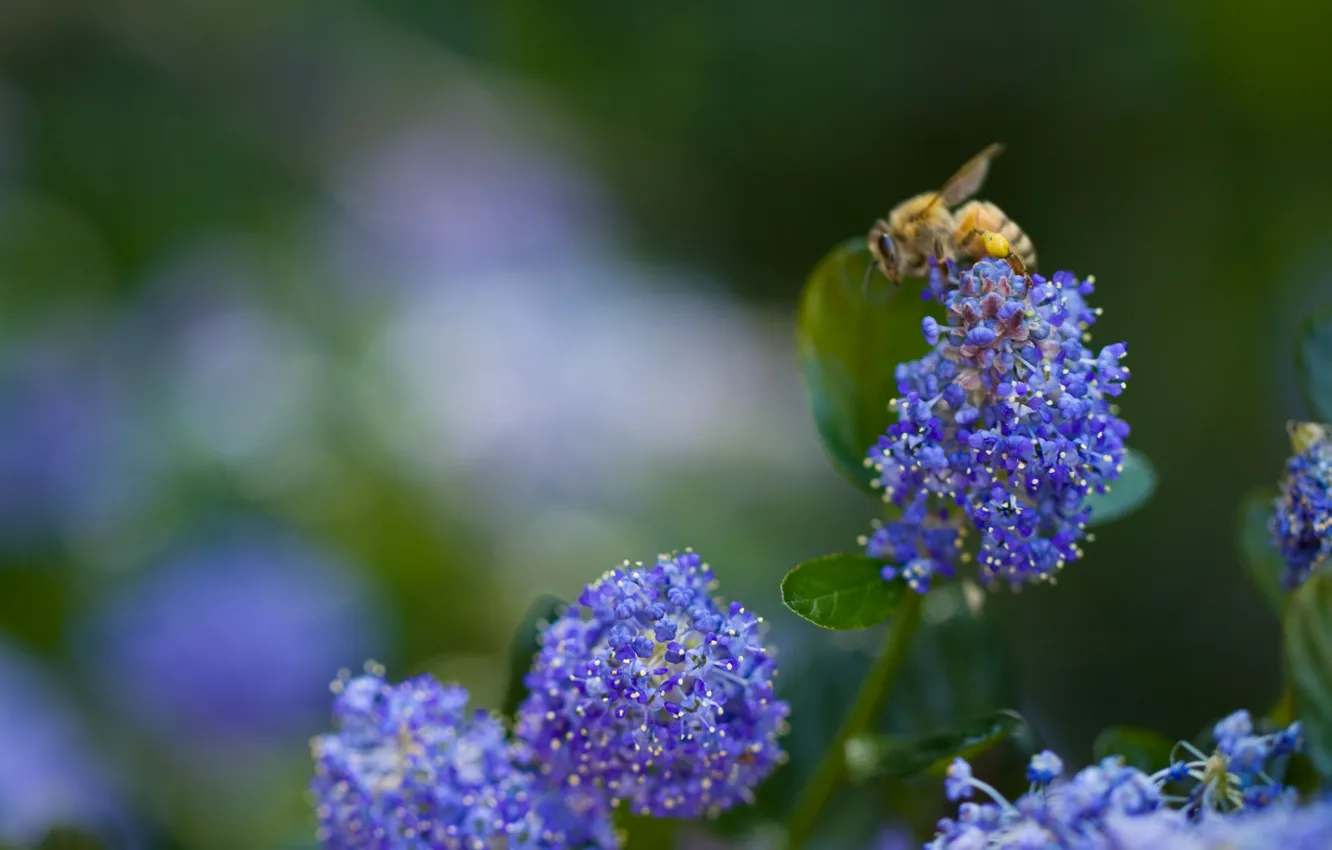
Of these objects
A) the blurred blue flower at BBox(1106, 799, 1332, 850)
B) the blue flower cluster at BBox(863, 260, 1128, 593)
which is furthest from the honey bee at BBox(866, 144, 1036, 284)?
the blurred blue flower at BBox(1106, 799, 1332, 850)

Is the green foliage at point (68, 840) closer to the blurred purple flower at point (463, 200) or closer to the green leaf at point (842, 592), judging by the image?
the green leaf at point (842, 592)

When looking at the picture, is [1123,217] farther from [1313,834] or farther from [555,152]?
[1313,834]

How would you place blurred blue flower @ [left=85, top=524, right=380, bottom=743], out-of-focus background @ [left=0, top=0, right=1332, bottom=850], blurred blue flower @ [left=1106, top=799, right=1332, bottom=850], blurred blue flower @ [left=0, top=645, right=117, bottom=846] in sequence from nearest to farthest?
blurred blue flower @ [left=1106, top=799, right=1332, bottom=850], blurred blue flower @ [left=0, top=645, right=117, bottom=846], blurred blue flower @ [left=85, top=524, right=380, bottom=743], out-of-focus background @ [left=0, top=0, right=1332, bottom=850]

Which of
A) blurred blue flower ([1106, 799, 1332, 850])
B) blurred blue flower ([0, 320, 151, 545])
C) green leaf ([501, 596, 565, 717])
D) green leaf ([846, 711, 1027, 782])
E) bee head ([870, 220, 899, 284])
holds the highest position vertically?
blurred blue flower ([0, 320, 151, 545])

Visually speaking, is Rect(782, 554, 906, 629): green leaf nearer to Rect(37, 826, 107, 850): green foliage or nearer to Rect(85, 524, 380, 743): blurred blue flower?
Rect(37, 826, 107, 850): green foliage

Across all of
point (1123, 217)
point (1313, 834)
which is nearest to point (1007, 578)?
point (1313, 834)

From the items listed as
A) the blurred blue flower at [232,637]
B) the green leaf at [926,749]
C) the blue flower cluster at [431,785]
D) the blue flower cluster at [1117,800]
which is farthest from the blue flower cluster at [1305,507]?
the blurred blue flower at [232,637]

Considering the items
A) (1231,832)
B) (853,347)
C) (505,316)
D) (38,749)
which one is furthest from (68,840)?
(505,316)
